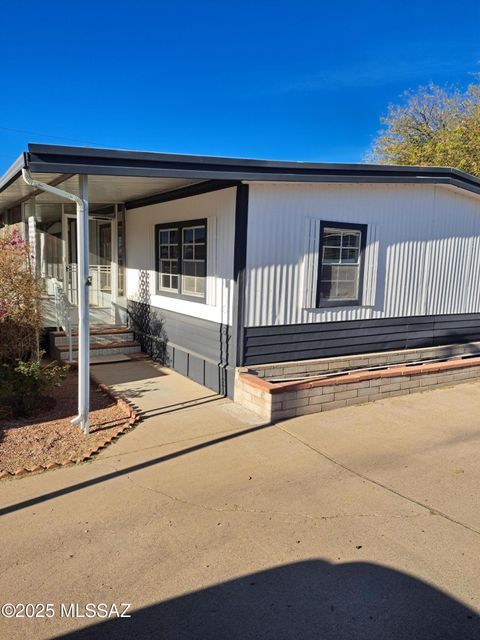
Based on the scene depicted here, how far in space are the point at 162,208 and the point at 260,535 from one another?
248 inches

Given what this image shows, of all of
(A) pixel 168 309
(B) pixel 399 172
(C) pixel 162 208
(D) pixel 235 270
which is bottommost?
(A) pixel 168 309

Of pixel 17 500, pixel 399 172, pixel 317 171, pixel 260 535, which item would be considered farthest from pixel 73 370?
pixel 399 172

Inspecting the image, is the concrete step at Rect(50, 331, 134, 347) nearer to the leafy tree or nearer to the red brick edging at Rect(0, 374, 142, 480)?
the red brick edging at Rect(0, 374, 142, 480)

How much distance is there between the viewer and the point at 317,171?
21.6ft

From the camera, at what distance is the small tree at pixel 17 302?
666 centimetres

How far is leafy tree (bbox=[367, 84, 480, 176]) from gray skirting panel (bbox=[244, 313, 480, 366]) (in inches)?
485

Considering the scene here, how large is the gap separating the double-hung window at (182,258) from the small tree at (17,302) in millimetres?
2213

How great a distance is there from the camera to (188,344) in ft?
25.6

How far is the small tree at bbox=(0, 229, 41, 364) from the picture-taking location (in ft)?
21.9

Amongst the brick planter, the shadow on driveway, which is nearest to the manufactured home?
the brick planter

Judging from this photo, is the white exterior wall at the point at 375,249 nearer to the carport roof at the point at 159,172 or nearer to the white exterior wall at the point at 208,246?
the carport roof at the point at 159,172

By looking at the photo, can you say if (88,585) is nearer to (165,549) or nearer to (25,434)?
(165,549)

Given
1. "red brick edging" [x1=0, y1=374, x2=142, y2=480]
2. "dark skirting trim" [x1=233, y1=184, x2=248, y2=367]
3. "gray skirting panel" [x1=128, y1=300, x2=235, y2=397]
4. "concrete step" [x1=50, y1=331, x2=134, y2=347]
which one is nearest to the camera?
"red brick edging" [x1=0, y1=374, x2=142, y2=480]

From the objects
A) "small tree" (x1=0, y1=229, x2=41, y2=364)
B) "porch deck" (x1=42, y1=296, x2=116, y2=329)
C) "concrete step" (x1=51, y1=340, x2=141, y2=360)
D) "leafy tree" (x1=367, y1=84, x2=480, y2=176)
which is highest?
"leafy tree" (x1=367, y1=84, x2=480, y2=176)
